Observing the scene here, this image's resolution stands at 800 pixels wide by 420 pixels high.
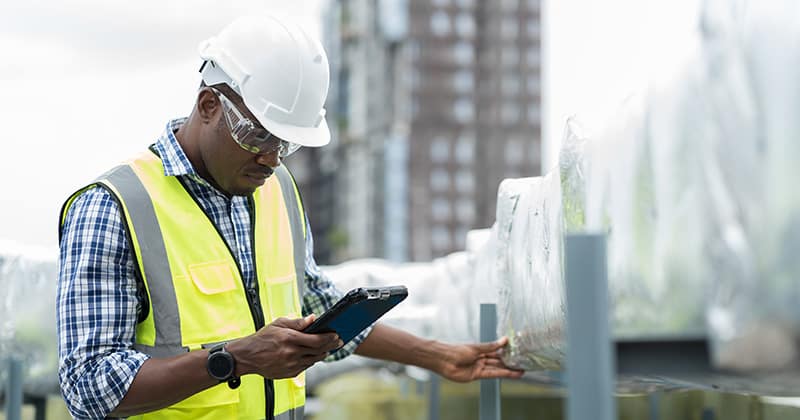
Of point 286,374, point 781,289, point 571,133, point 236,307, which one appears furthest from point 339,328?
point 781,289

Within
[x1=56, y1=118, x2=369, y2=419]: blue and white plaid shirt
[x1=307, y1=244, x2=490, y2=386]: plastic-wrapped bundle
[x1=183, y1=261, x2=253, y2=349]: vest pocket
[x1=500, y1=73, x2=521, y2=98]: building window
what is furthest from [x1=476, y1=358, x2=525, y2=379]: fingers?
[x1=500, y1=73, x2=521, y2=98]: building window

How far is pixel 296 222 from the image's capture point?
12.0ft

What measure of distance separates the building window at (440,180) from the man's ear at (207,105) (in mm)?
66041

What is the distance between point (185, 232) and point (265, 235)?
0.30m

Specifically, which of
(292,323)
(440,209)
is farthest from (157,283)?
(440,209)

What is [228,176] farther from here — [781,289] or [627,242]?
[781,289]

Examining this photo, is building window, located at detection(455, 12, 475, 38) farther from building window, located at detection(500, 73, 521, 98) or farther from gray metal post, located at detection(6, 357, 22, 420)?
gray metal post, located at detection(6, 357, 22, 420)

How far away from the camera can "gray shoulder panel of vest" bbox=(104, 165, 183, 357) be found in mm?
3115

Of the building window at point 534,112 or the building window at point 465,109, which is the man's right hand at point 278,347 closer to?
the building window at point 465,109

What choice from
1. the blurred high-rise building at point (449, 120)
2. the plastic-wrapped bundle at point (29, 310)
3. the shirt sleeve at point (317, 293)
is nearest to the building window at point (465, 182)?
the blurred high-rise building at point (449, 120)

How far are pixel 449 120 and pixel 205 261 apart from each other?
221 feet

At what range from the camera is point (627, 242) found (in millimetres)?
1802

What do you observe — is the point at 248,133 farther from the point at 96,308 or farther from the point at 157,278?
the point at 96,308

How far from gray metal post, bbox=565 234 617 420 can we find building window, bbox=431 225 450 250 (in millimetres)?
66775
